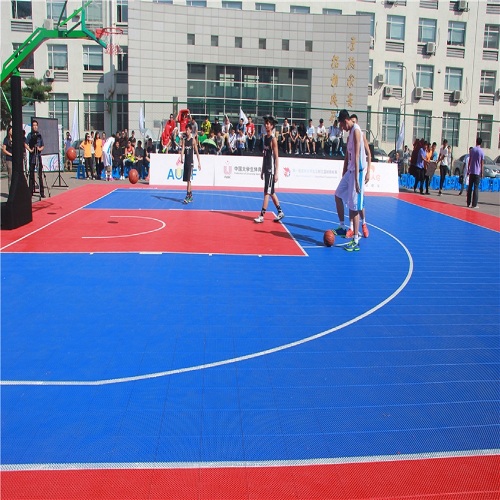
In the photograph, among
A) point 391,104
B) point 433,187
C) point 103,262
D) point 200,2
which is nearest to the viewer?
point 103,262

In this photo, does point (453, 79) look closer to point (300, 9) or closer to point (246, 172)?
point (300, 9)

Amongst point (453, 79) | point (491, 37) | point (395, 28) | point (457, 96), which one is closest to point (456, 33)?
point (491, 37)

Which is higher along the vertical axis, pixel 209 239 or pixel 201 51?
pixel 201 51

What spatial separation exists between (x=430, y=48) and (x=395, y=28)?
3.15m

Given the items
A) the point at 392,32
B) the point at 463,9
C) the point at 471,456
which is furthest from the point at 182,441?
the point at 463,9

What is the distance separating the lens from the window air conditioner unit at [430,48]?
153 ft

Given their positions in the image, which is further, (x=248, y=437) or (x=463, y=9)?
(x=463, y=9)

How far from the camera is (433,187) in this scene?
26797 millimetres

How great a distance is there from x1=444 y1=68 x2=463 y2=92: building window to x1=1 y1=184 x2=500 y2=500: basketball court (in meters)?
41.1

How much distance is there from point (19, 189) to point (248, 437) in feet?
32.5

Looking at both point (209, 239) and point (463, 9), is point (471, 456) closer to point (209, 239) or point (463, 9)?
point (209, 239)

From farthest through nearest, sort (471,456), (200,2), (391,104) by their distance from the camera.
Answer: (391,104) → (200,2) → (471,456)

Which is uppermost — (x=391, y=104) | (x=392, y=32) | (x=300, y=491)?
(x=392, y=32)

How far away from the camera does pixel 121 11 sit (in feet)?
139
